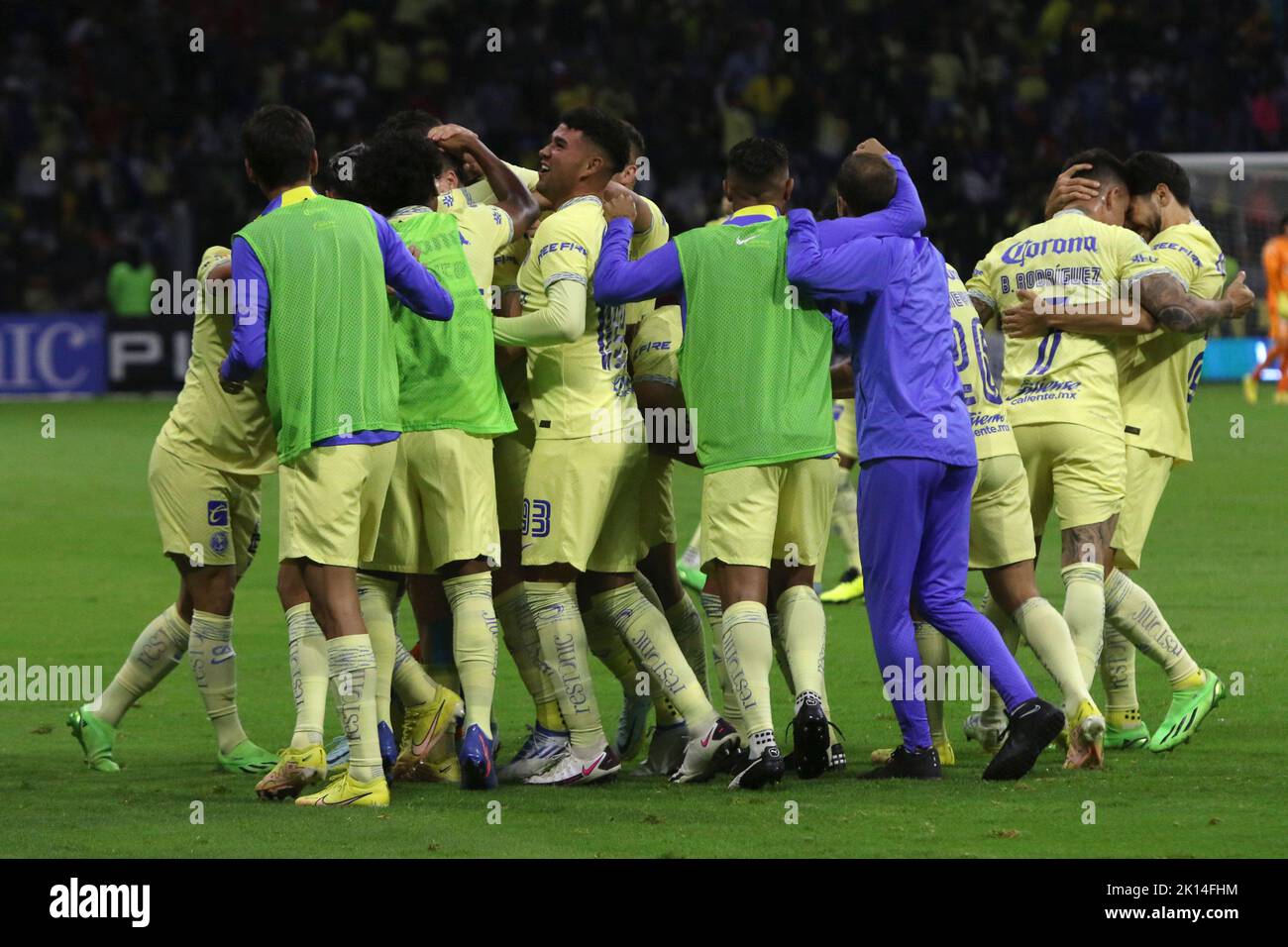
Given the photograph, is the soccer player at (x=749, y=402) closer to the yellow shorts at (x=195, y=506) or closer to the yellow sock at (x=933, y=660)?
the yellow sock at (x=933, y=660)

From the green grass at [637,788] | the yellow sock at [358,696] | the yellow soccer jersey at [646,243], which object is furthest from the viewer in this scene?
the yellow soccer jersey at [646,243]

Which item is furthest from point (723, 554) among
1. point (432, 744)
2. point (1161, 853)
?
point (1161, 853)

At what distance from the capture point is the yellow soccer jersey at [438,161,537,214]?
7.20m

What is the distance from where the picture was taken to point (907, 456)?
6887 millimetres

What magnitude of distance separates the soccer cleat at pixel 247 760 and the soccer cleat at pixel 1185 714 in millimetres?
3218

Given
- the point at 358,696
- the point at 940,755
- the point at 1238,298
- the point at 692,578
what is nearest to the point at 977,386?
the point at 1238,298

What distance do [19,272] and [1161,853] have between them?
21694 millimetres

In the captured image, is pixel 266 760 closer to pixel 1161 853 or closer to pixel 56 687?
pixel 56 687

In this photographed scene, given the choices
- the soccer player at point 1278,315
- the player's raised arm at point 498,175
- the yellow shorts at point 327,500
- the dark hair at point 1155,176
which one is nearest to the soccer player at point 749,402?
the player's raised arm at point 498,175

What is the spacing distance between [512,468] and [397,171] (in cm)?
119

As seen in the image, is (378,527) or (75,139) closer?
(378,527)

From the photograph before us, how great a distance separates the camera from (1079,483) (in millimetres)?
7727

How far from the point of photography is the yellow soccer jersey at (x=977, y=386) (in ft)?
24.1

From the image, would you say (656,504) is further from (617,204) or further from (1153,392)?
(1153,392)
